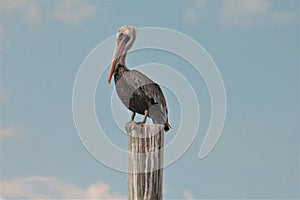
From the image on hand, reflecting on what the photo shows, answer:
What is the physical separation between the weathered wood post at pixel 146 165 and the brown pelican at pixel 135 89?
104 cm

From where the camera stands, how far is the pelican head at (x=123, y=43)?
19.5ft

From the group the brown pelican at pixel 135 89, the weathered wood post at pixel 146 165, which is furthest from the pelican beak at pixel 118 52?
the weathered wood post at pixel 146 165

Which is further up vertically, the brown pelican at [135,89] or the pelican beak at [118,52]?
the pelican beak at [118,52]

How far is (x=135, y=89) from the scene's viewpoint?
586 cm

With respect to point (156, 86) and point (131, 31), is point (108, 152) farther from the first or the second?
point (131, 31)

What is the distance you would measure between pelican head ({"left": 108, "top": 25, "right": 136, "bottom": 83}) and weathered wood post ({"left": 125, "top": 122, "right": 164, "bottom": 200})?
148 cm

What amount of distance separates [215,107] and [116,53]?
5.11ft

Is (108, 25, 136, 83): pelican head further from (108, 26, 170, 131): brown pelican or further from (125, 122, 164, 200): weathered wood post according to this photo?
(125, 122, 164, 200): weathered wood post

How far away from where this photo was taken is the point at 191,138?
5305 mm

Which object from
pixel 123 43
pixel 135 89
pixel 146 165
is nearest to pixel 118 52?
pixel 123 43

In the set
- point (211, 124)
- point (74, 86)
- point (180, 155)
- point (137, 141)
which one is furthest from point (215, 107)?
point (74, 86)

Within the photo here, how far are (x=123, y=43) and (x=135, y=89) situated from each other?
69 cm

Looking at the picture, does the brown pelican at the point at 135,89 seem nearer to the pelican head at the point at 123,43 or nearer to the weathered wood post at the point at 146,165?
the pelican head at the point at 123,43

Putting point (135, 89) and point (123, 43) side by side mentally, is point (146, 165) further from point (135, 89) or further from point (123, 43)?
point (123, 43)
